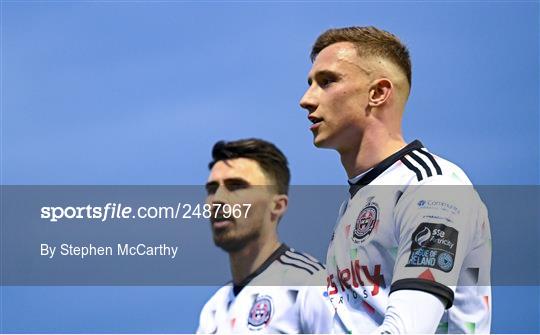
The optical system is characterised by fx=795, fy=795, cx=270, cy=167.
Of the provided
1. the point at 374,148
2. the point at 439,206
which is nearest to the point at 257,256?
the point at 374,148

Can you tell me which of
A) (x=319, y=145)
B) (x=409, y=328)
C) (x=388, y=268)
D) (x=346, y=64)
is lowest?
(x=409, y=328)

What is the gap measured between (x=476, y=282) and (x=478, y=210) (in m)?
0.54

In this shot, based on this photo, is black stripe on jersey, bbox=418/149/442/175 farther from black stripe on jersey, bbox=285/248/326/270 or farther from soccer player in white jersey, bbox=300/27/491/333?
black stripe on jersey, bbox=285/248/326/270

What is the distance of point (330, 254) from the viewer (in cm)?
651

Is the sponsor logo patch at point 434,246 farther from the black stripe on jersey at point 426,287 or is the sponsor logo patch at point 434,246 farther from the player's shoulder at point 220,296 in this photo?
the player's shoulder at point 220,296

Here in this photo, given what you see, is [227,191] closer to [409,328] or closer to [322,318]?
[322,318]

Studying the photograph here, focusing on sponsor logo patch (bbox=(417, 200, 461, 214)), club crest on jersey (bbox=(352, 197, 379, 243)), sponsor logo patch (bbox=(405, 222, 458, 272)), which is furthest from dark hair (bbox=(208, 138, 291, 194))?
sponsor logo patch (bbox=(405, 222, 458, 272))

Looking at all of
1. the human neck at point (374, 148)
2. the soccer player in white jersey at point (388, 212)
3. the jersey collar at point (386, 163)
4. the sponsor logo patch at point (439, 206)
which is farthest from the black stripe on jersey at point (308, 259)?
the sponsor logo patch at point (439, 206)

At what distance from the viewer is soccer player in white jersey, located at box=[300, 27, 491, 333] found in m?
5.39

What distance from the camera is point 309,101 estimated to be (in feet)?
→ 21.2

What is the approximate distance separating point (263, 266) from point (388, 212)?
89.0 inches

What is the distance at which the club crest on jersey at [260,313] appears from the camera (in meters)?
7.88

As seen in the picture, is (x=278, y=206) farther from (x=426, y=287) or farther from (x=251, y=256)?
(x=426, y=287)

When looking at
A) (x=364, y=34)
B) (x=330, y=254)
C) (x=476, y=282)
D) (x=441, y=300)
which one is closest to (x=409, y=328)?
(x=441, y=300)
